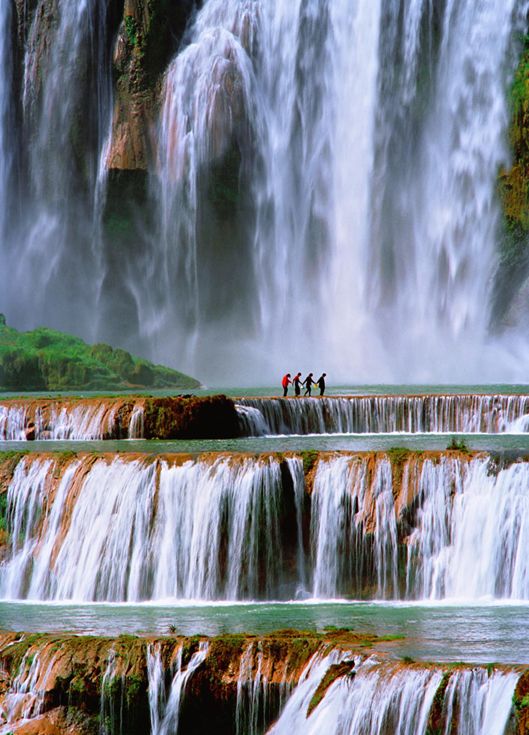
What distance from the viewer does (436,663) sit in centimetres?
1233

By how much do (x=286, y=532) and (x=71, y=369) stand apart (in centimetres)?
3115

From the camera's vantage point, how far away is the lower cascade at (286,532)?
18.3 m

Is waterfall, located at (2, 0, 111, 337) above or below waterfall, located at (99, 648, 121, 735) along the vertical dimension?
above

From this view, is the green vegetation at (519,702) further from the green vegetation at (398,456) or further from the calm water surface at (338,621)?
the green vegetation at (398,456)

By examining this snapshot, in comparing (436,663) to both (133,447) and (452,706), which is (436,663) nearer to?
(452,706)

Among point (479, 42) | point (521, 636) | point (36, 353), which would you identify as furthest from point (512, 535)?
point (479, 42)

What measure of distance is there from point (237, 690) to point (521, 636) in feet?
11.8

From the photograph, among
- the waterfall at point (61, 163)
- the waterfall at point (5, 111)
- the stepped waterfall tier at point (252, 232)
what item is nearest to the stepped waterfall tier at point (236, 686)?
the stepped waterfall tier at point (252, 232)

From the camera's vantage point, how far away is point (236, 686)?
13.1 metres

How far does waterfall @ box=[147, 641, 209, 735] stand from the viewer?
43.5ft

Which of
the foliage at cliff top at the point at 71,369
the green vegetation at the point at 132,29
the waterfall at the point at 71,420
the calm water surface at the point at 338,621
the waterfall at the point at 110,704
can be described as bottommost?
the waterfall at the point at 110,704

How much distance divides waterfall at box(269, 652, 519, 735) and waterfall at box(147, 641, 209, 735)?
3.93 ft

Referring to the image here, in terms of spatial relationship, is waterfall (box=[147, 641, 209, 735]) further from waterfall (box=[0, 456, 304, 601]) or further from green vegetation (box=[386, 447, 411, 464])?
green vegetation (box=[386, 447, 411, 464])

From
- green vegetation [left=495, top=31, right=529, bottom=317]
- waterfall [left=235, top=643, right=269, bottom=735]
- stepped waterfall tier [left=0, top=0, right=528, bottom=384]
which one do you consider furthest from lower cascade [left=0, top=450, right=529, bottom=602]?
green vegetation [left=495, top=31, right=529, bottom=317]
